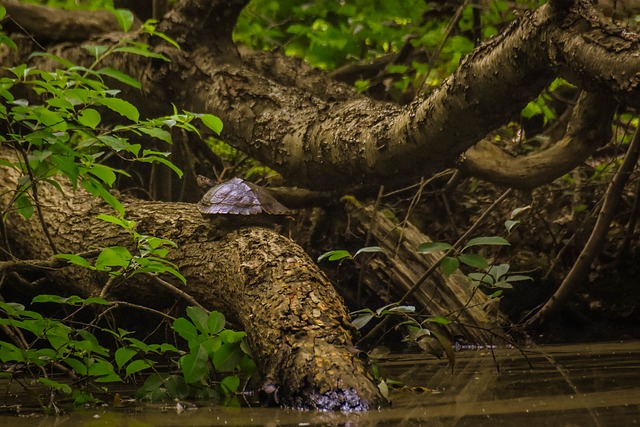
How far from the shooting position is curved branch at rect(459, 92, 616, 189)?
379cm

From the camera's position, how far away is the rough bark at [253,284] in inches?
94.3

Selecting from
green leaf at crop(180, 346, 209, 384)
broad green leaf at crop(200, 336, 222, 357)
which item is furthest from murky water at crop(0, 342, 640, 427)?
broad green leaf at crop(200, 336, 222, 357)

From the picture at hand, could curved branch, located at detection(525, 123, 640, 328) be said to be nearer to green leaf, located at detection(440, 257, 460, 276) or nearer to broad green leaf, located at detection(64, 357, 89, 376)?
green leaf, located at detection(440, 257, 460, 276)

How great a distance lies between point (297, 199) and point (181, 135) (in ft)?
4.35

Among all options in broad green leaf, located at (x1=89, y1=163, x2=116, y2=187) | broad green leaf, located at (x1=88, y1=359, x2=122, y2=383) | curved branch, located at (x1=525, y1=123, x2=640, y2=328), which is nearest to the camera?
broad green leaf, located at (x1=89, y1=163, x2=116, y2=187)

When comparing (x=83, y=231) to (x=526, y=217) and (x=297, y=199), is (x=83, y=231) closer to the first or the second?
(x=297, y=199)

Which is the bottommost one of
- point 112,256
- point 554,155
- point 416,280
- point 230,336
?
point 416,280

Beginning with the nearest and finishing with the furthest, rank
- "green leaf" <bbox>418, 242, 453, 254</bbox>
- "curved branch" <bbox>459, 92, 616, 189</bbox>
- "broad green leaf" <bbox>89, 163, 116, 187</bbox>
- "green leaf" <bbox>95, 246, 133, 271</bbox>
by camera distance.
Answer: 1. "green leaf" <bbox>95, 246, 133, 271</bbox>
2. "broad green leaf" <bbox>89, 163, 116, 187</bbox>
3. "green leaf" <bbox>418, 242, 453, 254</bbox>
4. "curved branch" <bbox>459, 92, 616, 189</bbox>

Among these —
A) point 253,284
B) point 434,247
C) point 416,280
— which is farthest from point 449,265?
point 416,280

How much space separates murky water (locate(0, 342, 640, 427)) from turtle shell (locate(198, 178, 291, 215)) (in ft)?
3.21

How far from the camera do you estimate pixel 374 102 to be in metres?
3.97

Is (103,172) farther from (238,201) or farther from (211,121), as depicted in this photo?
(238,201)

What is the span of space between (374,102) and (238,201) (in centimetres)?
89

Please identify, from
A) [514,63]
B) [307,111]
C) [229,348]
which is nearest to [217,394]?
[229,348]
